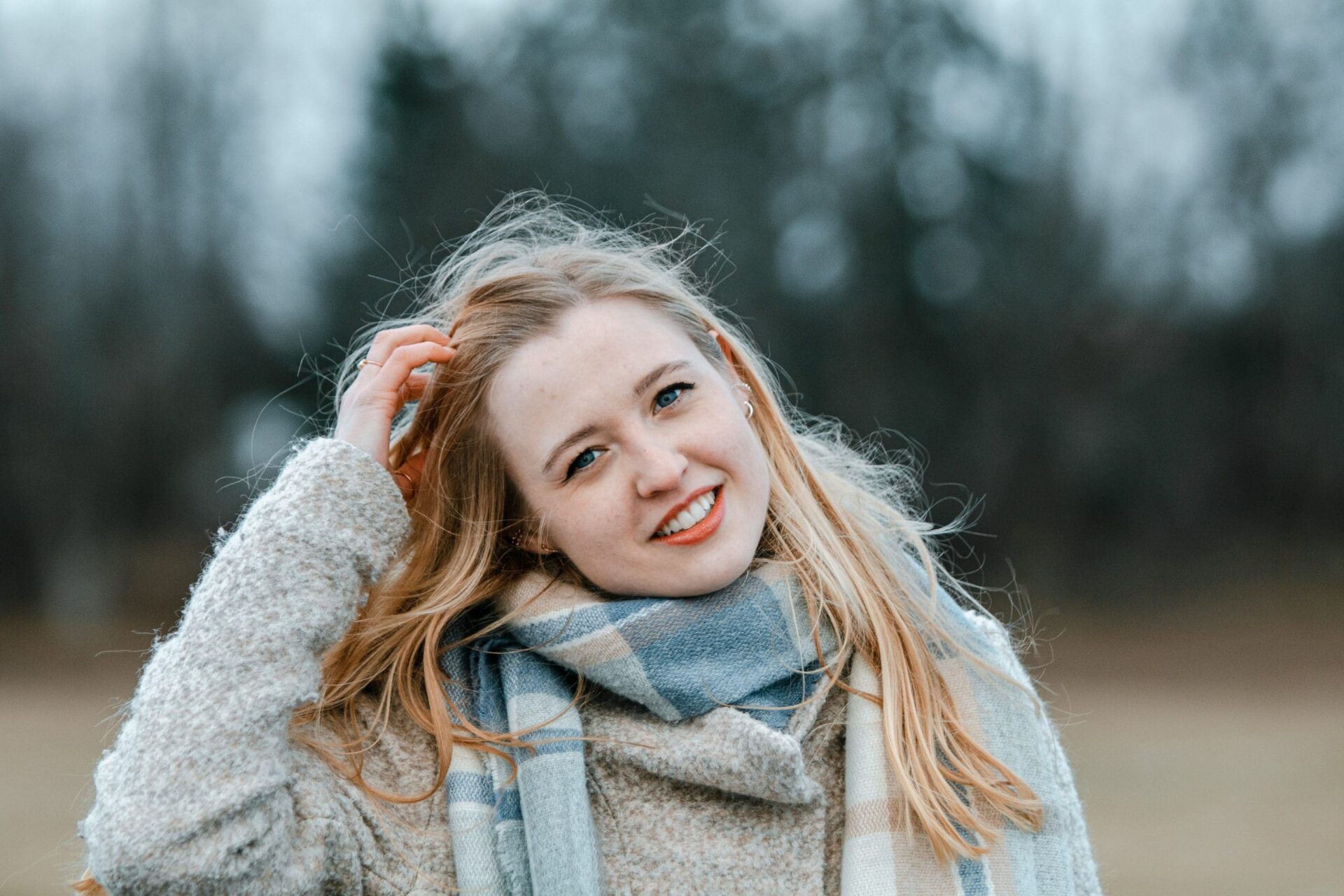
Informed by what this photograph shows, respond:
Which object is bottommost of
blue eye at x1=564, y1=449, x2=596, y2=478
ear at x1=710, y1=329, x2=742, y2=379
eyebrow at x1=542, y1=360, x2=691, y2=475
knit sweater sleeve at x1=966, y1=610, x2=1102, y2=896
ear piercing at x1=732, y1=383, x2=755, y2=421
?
knit sweater sleeve at x1=966, y1=610, x2=1102, y2=896

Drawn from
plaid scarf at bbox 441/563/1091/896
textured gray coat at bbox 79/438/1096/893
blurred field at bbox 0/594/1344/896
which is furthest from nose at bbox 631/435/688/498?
blurred field at bbox 0/594/1344/896

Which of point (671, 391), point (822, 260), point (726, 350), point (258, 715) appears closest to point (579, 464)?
point (671, 391)

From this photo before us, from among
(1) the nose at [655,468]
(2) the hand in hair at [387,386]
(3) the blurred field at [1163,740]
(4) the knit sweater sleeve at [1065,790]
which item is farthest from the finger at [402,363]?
(4) the knit sweater sleeve at [1065,790]

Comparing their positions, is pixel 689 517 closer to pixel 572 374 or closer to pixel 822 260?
pixel 572 374

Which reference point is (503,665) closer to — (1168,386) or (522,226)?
(522,226)

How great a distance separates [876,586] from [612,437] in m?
0.46

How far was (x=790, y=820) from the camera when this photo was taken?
1.71 m

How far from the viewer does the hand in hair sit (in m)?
1.81

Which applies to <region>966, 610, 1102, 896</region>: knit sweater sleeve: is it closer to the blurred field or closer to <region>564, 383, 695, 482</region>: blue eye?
<region>564, 383, 695, 482</region>: blue eye

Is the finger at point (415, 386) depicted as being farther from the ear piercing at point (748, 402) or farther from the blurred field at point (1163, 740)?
the blurred field at point (1163, 740)

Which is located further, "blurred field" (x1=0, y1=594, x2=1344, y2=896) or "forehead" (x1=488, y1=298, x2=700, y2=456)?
"blurred field" (x1=0, y1=594, x2=1344, y2=896)

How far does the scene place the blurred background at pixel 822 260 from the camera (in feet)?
43.4

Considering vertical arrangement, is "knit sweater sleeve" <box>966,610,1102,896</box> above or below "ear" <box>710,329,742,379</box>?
below

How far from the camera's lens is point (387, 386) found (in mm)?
1851
